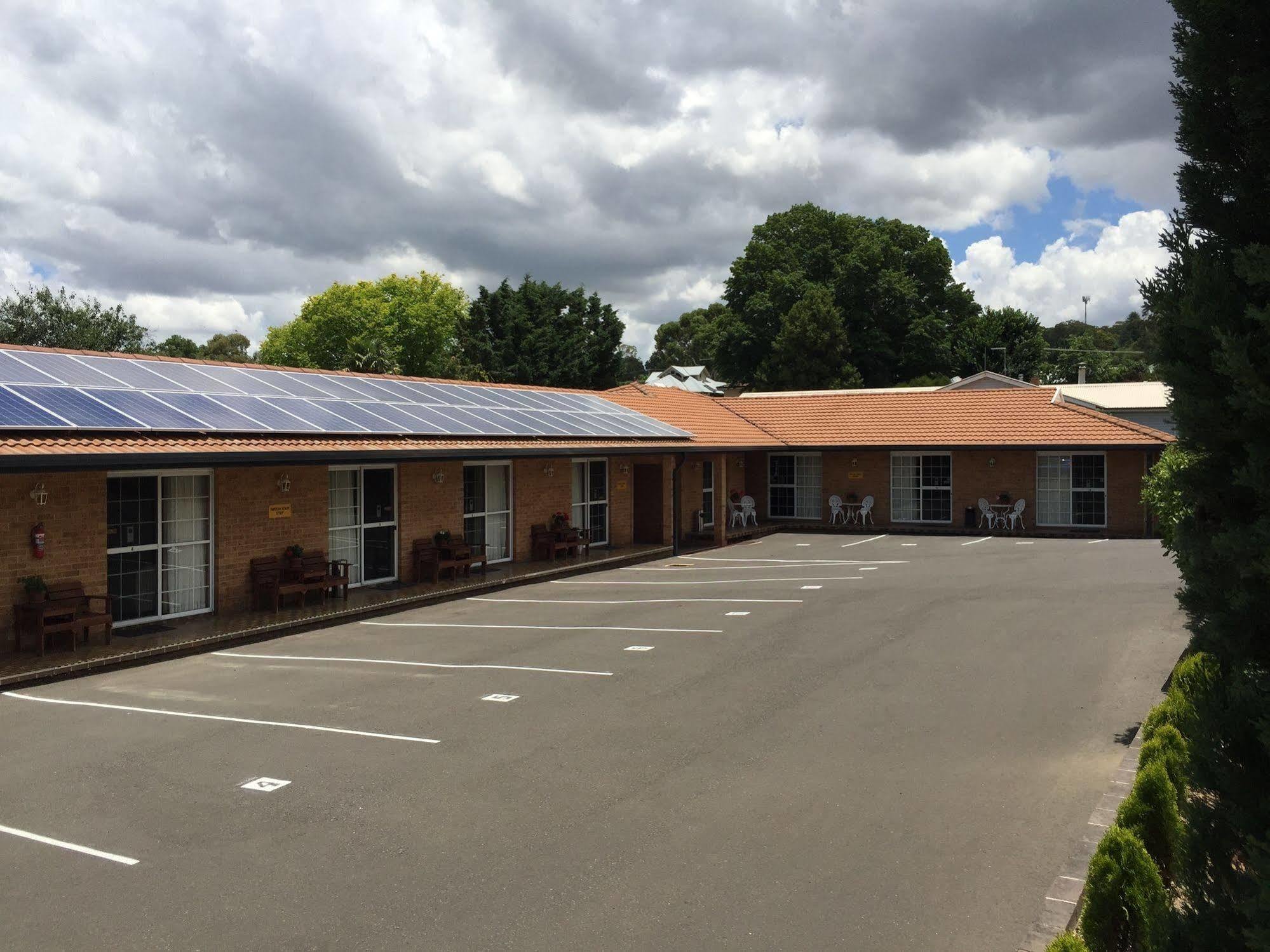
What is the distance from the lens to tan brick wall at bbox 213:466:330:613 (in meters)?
14.6

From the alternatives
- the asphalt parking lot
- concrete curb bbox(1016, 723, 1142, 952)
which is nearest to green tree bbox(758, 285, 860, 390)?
the asphalt parking lot

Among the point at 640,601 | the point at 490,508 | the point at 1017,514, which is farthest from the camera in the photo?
the point at 1017,514

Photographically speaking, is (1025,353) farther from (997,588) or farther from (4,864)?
(4,864)

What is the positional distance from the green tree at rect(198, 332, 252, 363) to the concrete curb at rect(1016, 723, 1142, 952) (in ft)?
299

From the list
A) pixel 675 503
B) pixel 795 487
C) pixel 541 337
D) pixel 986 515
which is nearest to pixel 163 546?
pixel 675 503

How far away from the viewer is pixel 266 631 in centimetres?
1362

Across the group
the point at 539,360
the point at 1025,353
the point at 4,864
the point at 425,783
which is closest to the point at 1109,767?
the point at 425,783

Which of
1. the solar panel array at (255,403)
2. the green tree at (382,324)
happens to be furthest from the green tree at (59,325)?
the solar panel array at (255,403)

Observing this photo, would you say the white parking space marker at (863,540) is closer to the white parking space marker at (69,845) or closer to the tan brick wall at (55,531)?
the tan brick wall at (55,531)

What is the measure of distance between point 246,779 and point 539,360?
148 feet

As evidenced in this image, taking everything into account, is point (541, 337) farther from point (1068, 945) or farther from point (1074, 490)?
point (1068, 945)

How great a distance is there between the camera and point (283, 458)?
44.7 feet

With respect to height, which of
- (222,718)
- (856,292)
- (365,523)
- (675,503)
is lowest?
(222,718)

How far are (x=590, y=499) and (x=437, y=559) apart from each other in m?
6.36
